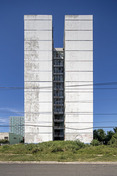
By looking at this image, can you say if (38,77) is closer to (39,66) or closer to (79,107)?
(39,66)

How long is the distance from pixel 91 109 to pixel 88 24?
83.3ft

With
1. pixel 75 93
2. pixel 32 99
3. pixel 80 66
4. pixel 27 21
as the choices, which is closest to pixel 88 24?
pixel 80 66

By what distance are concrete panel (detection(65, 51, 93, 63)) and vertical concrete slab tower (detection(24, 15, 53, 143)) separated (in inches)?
211

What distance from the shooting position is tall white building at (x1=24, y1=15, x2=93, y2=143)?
1313 inches

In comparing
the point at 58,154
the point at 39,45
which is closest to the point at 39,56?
the point at 39,45

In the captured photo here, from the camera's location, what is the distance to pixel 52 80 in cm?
3544

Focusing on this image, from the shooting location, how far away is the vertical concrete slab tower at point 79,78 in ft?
109

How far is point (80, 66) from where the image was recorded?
116 ft

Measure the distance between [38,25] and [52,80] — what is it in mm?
17067

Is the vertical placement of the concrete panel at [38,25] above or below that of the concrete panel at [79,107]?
above

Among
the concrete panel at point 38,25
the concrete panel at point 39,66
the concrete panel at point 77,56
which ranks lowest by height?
the concrete panel at point 39,66

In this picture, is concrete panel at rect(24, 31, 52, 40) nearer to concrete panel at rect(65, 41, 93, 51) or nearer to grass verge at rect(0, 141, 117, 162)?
concrete panel at rect(65, 41, 93, 51)

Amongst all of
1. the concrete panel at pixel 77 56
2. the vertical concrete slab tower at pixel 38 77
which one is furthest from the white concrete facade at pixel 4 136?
the concrete panel at pixel 77 56

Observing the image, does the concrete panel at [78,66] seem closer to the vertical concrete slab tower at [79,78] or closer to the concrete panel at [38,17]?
the vertical concrete slab tower at [79,78]
